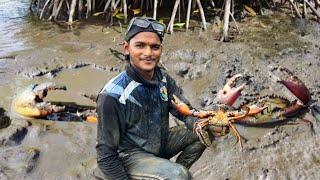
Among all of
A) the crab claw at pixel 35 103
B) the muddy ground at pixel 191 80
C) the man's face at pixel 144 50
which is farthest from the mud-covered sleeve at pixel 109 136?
the crab claw at pixel 35 103

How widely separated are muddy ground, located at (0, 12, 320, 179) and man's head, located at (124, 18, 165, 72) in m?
1.34

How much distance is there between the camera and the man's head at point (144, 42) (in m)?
2.82

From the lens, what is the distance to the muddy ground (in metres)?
3.98

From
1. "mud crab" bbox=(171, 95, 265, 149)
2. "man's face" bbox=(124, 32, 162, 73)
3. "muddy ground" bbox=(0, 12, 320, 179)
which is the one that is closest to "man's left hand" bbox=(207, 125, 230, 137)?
"mud crab" bbox=(171, 95, 265, 149)

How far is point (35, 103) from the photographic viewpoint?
4.70 metres

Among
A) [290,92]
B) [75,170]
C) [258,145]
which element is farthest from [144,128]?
[290,92]

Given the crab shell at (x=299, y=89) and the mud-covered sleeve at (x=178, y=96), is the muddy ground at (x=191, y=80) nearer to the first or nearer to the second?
the crab shell at (x=299, y=89)

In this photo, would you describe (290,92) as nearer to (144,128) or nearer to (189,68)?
(189,68)

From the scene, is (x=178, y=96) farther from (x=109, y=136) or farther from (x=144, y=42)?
(x=109, y=136)

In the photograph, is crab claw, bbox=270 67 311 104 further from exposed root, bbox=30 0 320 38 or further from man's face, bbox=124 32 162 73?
exposed root, bbox=30 0 320 38

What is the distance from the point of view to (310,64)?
580 centimetres

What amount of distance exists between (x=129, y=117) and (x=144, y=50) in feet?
1.30

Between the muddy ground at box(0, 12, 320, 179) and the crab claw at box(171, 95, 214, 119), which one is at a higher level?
the crab claw at box(171, 95, 214, 119)

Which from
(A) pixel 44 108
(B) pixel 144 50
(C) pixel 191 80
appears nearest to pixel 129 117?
(B) pixel 144 50
